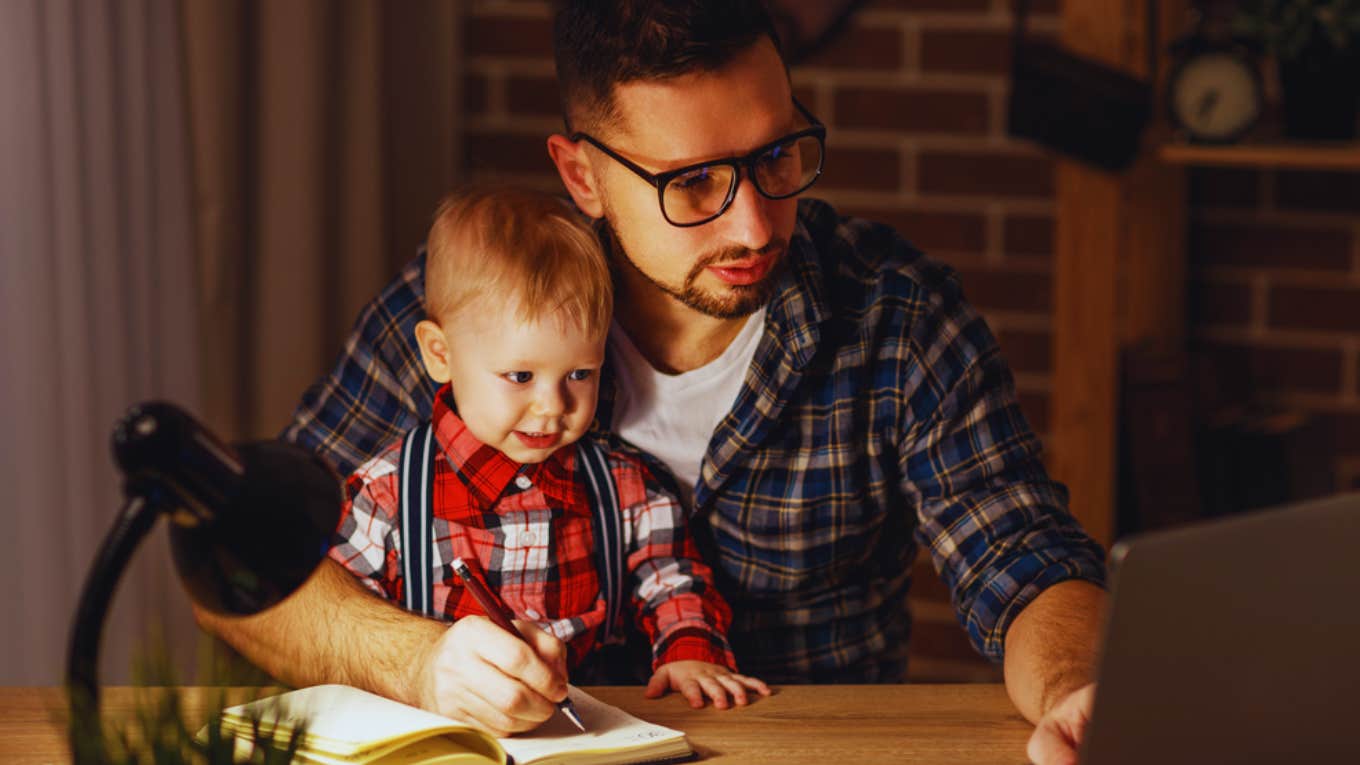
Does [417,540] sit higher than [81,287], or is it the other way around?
[81,287]

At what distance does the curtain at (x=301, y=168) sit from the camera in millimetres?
2086

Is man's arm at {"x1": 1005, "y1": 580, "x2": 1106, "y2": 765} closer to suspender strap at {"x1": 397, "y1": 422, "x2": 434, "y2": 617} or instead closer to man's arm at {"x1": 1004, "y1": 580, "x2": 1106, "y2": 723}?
man's arm at {"x1": 1004, "y1": 580, "x2": 1106, "y2": 723}

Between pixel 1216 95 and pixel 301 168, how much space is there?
1.44 meters

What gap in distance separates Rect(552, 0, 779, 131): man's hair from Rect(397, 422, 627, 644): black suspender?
36cm

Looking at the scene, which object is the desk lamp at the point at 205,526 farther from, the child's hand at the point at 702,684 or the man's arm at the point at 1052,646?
the man's arm at the point at 1052,646

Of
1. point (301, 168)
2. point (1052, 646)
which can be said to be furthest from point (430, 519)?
→ point (301, 168)

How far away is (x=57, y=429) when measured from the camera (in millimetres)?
1765

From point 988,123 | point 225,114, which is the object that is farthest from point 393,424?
point 988,123

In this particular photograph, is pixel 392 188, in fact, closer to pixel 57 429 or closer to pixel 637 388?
pixel 57 429

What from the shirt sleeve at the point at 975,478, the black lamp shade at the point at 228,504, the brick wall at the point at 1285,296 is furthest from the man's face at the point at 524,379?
the brick wall at the point at 1285,296

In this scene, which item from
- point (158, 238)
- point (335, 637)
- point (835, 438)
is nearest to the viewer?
point (335, 637)

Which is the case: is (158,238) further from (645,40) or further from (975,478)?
(975,478)

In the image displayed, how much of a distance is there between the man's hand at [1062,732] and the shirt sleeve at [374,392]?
757 mm

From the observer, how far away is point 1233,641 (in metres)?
0.78
